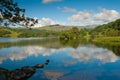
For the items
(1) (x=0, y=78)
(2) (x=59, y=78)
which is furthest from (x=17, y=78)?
(2) (x=59, y=78)

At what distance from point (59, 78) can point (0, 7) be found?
11936 mm

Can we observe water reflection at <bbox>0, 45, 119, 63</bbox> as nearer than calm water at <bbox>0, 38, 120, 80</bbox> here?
No

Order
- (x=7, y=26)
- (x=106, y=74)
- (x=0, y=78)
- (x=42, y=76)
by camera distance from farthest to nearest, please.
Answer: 1. (x=106, y=74)
2. (x=42, y=76)
3. (x=7, y=26)
4. (x=0, y=78)

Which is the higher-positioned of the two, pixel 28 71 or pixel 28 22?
pixel 28 22

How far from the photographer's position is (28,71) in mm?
29234

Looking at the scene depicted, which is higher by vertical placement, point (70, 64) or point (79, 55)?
point (70, 64)

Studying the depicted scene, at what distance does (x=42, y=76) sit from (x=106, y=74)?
9.59m

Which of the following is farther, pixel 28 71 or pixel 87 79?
pixel 28 71

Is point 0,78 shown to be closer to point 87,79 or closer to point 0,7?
point 0,7

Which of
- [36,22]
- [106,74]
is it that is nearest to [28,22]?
[36,22]

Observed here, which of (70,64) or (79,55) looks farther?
(79,55)

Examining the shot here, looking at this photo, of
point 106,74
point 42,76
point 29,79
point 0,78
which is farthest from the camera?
point 106,74

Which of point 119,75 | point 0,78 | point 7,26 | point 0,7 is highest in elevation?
point 0,7

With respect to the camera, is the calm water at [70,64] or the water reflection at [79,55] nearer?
the calm water at [70,64]
